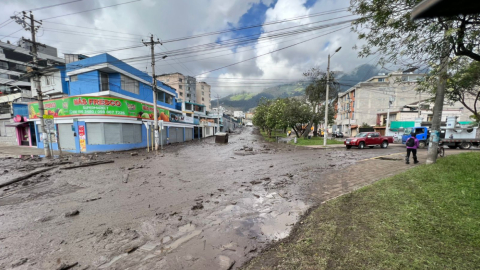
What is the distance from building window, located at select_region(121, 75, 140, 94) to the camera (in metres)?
18.6

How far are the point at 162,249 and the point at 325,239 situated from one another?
2.87 metres

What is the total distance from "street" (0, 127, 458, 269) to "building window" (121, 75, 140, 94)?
12.7m

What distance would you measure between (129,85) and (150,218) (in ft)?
63.6

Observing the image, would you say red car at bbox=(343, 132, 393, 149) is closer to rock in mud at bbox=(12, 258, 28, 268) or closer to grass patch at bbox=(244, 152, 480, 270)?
grass patch at bbox=(244, 152, 480, 270)

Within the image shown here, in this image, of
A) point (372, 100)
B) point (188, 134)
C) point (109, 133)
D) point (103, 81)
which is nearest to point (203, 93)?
point (188, 134)

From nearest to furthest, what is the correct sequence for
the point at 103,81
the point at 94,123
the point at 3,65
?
the point at 94,123
the point at 103,81
the point at 3,65

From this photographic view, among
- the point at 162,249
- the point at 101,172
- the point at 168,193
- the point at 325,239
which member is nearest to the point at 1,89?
the point at 101,172

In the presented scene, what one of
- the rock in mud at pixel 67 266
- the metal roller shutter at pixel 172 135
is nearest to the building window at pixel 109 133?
the metal roller shutter at pixel 172 135

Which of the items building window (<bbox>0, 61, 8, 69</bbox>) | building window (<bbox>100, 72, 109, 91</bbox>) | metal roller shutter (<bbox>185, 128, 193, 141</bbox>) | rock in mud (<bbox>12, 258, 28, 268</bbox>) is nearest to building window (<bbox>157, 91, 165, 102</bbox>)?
metal roller shutter (<bbox>185, 128, 193, 141</bbox>)

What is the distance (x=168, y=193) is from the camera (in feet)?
20.2

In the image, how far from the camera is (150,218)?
14.5 ft

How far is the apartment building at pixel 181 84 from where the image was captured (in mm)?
62156

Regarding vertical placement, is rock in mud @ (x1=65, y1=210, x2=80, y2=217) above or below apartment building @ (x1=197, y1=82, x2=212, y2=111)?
below

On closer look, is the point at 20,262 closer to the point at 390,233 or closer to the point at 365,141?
the point at 390,233
